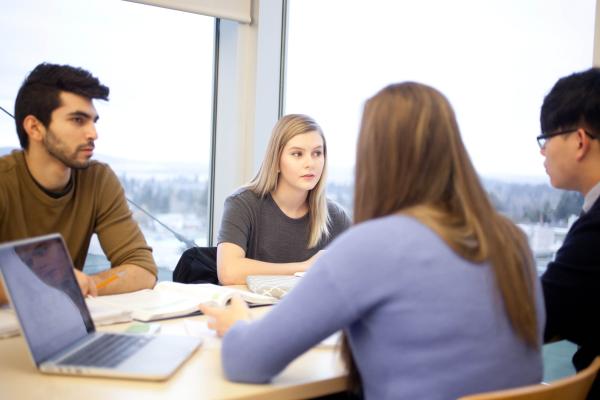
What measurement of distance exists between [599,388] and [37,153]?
72.6 inches

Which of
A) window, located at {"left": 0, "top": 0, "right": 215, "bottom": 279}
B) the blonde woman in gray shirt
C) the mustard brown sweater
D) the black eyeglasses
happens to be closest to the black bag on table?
the blonde woman in gray shirt

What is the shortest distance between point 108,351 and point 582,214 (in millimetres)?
1287

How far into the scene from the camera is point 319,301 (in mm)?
1072

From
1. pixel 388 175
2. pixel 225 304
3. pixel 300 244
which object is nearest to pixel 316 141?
pixel 300 244

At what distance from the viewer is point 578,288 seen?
4.91 feet

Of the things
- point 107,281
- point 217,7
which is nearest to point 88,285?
point 107,281

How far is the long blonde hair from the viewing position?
1.13 meters

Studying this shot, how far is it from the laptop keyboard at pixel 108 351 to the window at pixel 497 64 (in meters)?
1.30

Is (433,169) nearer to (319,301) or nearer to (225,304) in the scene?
(319,301)

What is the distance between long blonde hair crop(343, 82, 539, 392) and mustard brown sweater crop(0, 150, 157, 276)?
1.16 metres

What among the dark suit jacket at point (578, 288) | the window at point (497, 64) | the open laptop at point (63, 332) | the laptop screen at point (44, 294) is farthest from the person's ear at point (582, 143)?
the laptop screen at point (44, 294)

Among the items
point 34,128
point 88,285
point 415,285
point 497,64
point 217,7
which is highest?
point 217,7

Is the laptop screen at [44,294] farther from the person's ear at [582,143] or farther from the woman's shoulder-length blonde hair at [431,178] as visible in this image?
the person's ear at [582,143]

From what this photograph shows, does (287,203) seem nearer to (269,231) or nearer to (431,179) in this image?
(269,231)
